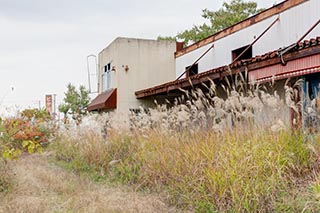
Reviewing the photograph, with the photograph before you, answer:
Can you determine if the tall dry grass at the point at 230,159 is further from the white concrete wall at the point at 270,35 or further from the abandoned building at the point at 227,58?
the white concrete wall at the point at 270,35

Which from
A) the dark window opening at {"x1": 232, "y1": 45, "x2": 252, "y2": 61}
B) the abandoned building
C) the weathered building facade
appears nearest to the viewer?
the weathered building facade

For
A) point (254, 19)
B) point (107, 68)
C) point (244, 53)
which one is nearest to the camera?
point (254, 19)

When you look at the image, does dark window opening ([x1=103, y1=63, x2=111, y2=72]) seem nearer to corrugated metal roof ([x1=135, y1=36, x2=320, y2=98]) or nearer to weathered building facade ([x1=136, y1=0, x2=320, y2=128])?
weathered building facade ([x1=136, y1=0, x2=320, y2=128])

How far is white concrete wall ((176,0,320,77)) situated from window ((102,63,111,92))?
471cm

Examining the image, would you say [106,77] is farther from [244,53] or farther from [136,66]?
[244,53]

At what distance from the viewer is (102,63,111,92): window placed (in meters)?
19.0

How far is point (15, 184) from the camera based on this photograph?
22.8 feet

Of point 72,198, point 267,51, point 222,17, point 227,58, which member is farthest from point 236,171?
point 222,17

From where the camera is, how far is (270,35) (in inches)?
471

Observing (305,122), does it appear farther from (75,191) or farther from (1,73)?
(1,73)

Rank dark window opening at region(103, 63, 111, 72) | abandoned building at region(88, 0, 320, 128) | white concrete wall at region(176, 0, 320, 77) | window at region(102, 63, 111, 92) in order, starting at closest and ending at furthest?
1. abandoned building at region(88, 0, 320, 128)
2. white concrete wall at region(176, 0, 320, 77)
3. window at region(102, 63, 111, 92)
4. dark window opening at region(103, 63, 111, 72)

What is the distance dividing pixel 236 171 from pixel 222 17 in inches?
964

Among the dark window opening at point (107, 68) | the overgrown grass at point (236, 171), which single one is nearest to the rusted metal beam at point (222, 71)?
the dark window opening at point (107, 68)

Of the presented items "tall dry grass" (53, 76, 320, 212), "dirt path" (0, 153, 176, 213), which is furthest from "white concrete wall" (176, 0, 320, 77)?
"dirt path" (0, 153, 176, 213)
